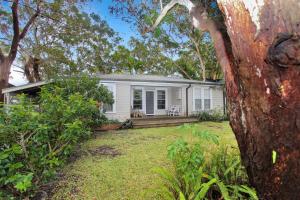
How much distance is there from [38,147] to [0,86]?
566 inches

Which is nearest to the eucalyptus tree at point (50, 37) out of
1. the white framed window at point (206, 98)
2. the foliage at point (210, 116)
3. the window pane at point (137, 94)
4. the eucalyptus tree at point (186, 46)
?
the eucalyptus tree at point (186, 46)

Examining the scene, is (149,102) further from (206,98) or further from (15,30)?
(15,30)

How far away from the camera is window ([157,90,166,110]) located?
50.3 feet

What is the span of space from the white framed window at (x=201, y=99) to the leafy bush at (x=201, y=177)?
1187 centimetres

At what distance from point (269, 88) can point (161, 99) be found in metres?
14.0

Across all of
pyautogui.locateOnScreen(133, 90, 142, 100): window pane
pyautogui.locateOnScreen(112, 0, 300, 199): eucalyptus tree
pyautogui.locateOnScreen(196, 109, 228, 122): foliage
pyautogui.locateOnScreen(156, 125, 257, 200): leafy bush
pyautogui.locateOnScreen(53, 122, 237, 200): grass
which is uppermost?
pyautogui.locateOnScreen(133, 90, 142, 100): window pane

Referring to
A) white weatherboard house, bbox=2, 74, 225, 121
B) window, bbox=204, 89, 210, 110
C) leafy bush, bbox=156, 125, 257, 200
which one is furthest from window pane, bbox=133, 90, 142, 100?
leafy bush, bbox=156, 125, 257, 200

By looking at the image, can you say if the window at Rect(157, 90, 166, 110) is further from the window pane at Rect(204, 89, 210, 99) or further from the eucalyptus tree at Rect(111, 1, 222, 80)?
the eucalyptus tree at Rect(111, 1, 222, 80)

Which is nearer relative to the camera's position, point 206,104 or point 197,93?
point 197,93

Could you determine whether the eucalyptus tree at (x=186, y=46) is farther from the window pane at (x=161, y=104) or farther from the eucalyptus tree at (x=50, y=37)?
the eucalyptus tree at (x=50, y=37)

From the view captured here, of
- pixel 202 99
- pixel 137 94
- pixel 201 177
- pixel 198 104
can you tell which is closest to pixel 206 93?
pixel 202 99

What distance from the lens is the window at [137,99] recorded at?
565 inches

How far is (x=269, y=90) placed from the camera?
1477 mm

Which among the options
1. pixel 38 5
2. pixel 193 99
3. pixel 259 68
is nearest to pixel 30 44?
pixel 38 5
